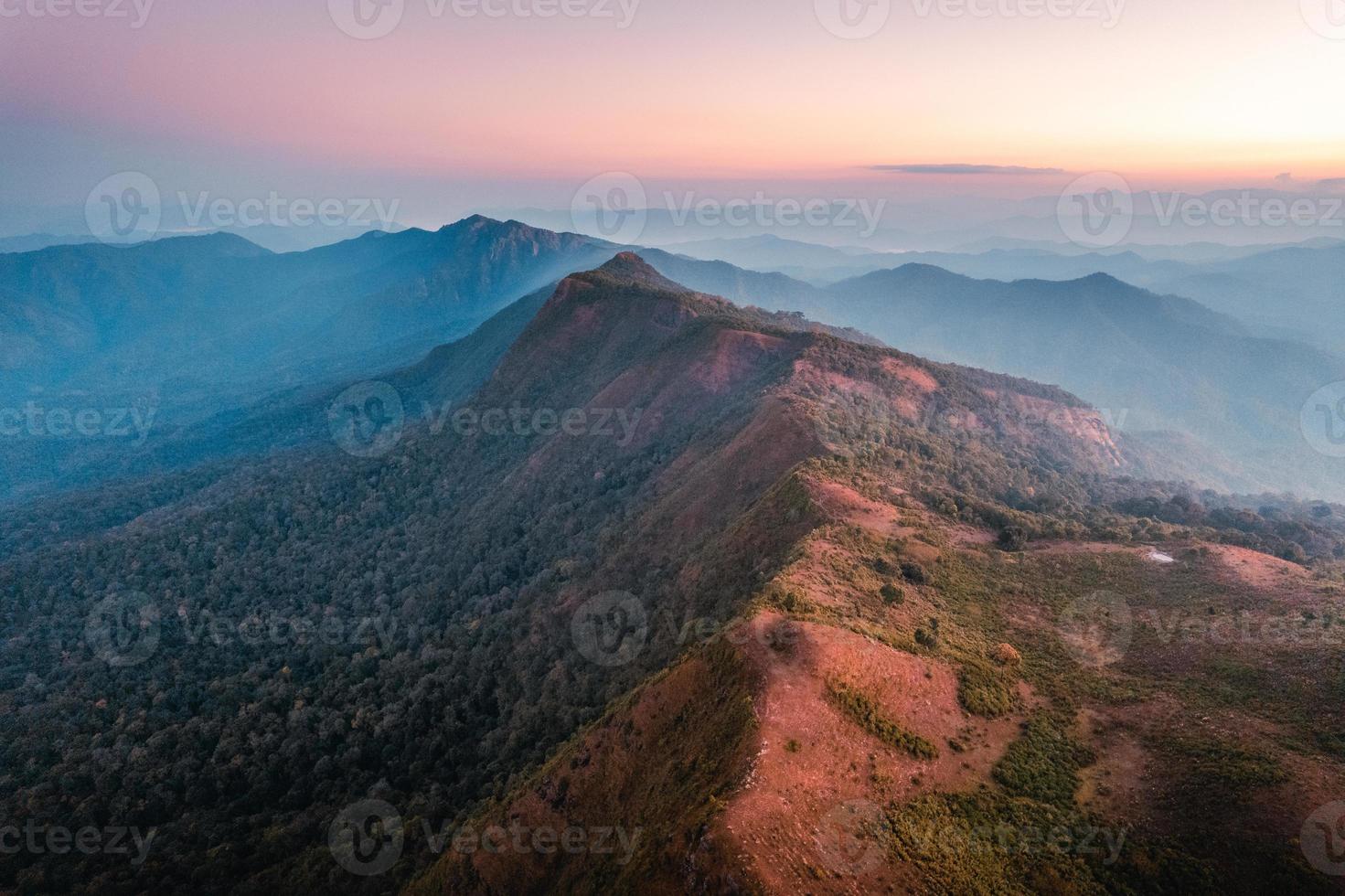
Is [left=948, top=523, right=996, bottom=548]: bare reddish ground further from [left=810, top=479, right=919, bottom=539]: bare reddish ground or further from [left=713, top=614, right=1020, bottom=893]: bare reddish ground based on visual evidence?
[left=713, top=614, right=1020, bottom=893]: bare reddish ground

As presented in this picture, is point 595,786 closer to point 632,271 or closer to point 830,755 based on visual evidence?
point 830,755

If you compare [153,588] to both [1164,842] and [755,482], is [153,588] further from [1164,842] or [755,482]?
[1164,842]

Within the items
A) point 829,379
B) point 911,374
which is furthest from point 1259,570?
point 911,374

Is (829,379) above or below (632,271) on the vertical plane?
below

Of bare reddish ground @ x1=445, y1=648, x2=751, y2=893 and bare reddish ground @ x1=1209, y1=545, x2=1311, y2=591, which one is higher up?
bare reddish ground @ x1=1209, y1=545, x2=1311, y2=591

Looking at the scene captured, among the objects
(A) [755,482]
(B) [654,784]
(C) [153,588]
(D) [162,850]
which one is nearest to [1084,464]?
(A) [755,482]

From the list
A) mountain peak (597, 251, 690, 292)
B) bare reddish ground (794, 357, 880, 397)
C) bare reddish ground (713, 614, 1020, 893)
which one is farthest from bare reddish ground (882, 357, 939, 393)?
bare reddish ground (713, 614, 1020, 893)

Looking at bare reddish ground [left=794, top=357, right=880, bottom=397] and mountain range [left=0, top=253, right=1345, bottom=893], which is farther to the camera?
bare reddish ground [left=794, top=357, right=880, bottom=397]

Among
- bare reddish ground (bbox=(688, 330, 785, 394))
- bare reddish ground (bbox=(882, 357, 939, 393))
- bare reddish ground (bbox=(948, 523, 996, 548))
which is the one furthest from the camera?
bare reddish ground (bbox=(882, 357, 939, 393))
